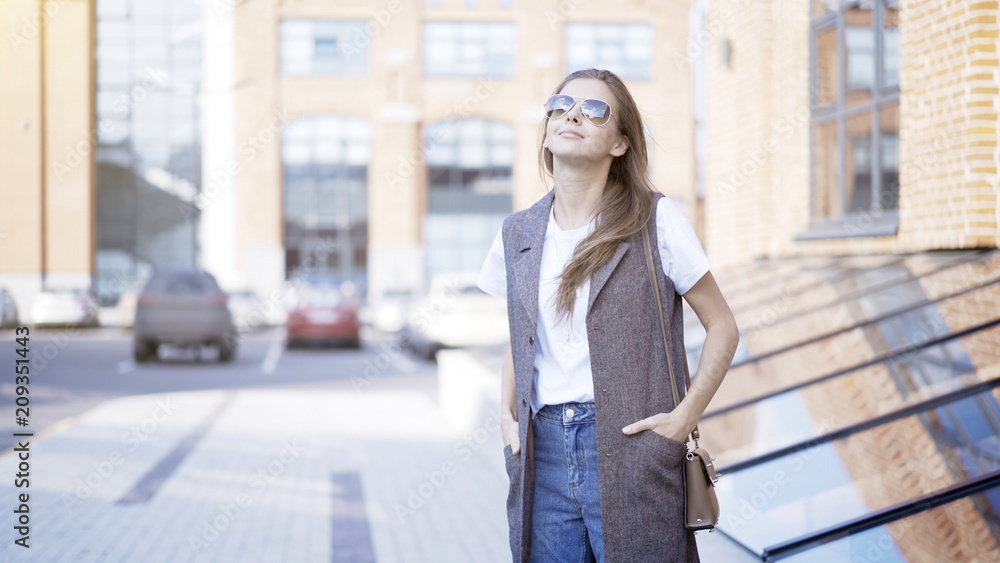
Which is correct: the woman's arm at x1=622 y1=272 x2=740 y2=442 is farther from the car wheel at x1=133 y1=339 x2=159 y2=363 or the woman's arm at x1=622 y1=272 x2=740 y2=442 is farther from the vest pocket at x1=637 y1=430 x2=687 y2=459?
the car wheel at x1=133 y1=339 x2=159 y2=363

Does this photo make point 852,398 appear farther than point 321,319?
No

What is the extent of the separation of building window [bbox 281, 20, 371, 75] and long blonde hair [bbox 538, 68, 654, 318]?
34251 millimetres

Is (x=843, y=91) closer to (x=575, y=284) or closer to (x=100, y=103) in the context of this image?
(x=575, y=284)

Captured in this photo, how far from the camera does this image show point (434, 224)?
36000mm

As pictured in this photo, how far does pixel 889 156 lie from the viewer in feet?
24.4

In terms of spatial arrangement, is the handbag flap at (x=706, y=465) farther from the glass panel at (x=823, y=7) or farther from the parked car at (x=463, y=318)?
the parked car at (x=463, y=318)

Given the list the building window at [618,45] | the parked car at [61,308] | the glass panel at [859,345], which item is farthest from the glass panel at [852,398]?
the building window at [618,45]

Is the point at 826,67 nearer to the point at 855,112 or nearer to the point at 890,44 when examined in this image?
the point at 855,112

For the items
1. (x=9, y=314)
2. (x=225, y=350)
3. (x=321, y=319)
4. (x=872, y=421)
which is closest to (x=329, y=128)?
(x=9, y=314)

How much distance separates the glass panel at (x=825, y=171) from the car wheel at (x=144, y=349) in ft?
44.2

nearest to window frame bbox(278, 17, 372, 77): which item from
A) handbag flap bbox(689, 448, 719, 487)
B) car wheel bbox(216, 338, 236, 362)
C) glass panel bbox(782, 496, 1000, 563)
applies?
car wheel bbox(216, 338, 236, 362)

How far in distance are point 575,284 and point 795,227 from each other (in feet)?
23.9

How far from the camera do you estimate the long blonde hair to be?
2338 mm

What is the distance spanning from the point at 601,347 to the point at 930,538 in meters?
1.71
